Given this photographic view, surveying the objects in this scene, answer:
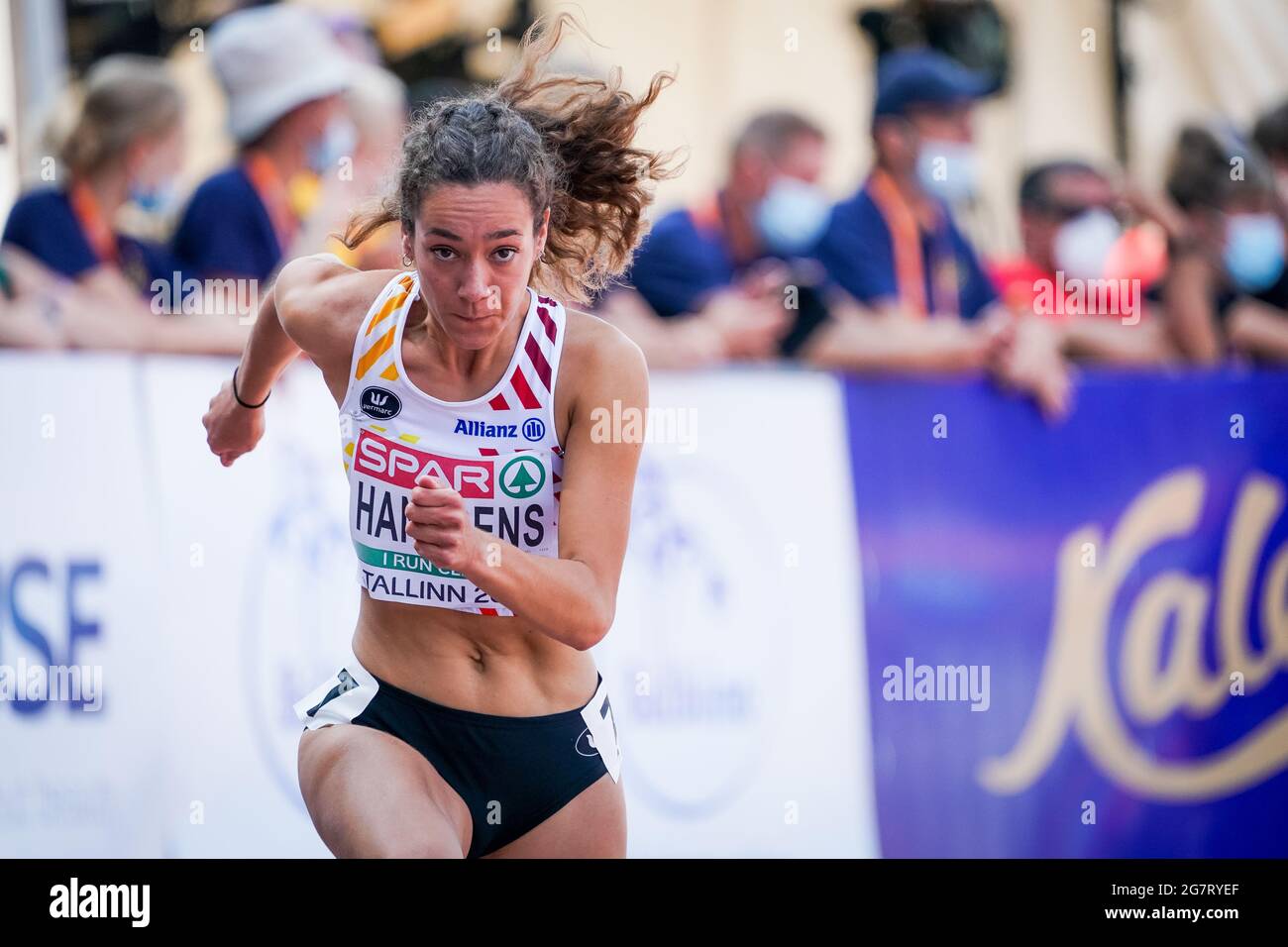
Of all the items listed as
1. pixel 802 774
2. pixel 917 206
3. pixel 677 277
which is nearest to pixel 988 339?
pixel 917 206

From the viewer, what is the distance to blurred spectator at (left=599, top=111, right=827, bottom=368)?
4.76 meters

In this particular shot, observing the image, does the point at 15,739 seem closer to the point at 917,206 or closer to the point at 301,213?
the point at 301,213

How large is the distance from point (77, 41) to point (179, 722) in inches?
79.4

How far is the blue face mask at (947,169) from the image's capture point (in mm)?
4965

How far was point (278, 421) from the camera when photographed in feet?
15.1

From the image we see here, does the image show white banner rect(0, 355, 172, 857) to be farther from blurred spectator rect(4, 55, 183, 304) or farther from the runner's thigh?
the runner's thigh

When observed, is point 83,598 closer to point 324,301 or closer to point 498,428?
point 324,301

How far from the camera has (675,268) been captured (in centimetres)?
480

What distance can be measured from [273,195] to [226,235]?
0.62 feet

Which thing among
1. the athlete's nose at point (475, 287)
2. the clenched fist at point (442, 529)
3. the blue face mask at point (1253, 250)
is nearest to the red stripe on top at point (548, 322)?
the athlete's nose at point (475, 287)

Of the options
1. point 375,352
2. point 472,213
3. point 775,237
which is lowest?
point 375,352
